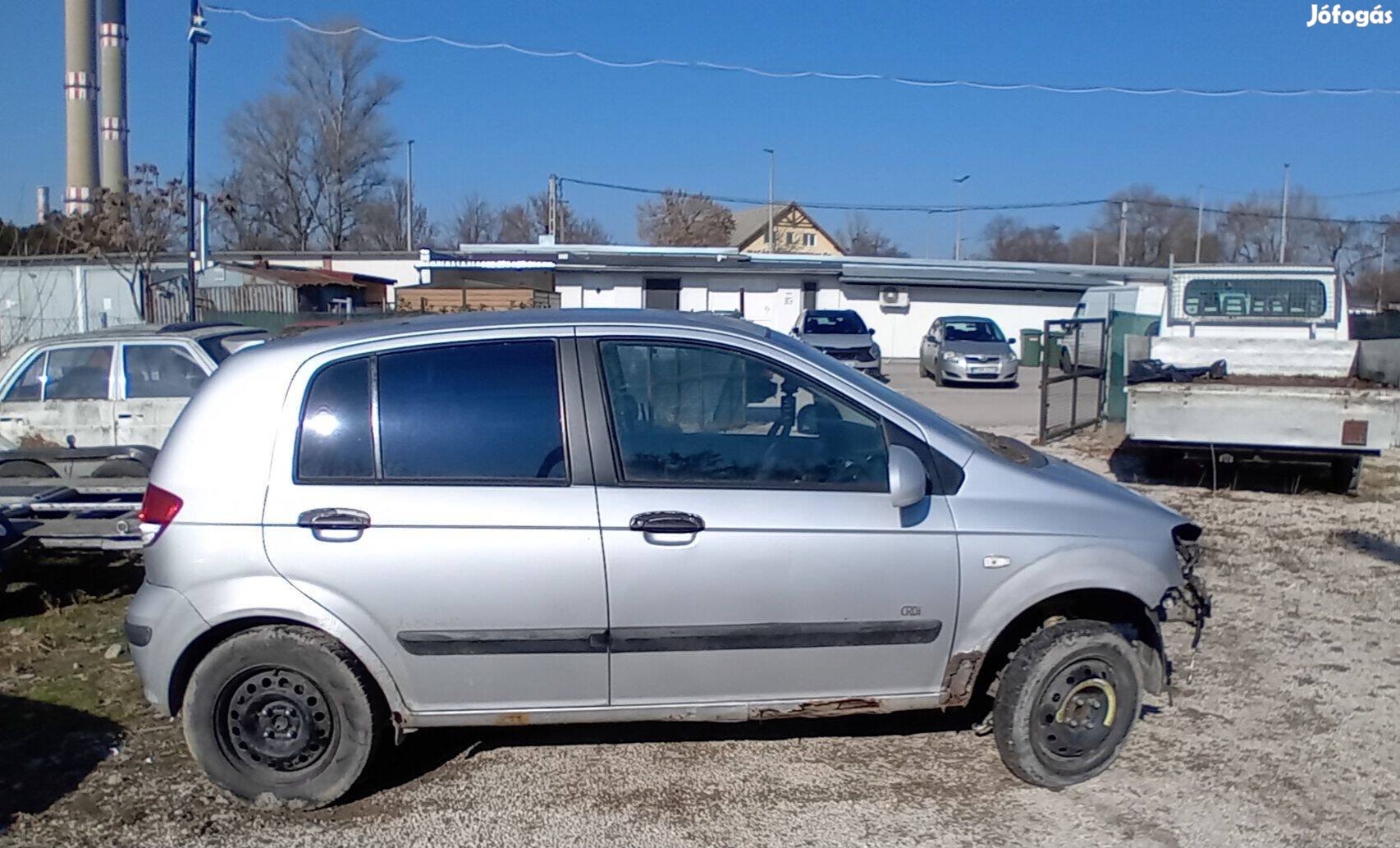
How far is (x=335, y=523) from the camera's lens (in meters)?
3.65

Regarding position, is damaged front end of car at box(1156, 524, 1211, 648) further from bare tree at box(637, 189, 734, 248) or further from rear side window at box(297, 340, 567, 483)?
bare tree at box(637, 189, 734, 248)

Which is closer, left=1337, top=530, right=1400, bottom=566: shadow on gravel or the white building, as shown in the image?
left=1337, top=530, right=1400, bottom=566: shadow on gravel

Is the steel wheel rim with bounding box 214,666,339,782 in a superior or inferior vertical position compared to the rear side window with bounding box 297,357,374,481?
inferior

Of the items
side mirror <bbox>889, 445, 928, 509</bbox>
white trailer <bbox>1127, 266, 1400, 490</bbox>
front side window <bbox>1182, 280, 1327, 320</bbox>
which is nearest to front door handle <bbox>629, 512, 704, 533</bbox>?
side mirror <bbox>889, 445, 928, 509</bbox>

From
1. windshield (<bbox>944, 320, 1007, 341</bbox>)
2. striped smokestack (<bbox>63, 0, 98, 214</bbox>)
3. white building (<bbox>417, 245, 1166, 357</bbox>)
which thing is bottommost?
windshield (<bbox>944, 320, 1007, 341</bbox>)

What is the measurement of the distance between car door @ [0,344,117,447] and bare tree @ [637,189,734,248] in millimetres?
51449

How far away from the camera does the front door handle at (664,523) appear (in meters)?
3.68

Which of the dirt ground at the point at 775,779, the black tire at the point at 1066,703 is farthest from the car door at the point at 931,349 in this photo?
the black tire at the point at 1066,703

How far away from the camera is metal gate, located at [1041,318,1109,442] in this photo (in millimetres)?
13305

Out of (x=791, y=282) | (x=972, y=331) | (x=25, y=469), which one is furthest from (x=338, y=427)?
(x=791, y=282)

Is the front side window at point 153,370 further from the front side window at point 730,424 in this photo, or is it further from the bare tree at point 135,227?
the bare tree at point 135,227

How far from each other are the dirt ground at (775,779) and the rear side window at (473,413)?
132 centimetres

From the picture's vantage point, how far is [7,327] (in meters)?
23.8

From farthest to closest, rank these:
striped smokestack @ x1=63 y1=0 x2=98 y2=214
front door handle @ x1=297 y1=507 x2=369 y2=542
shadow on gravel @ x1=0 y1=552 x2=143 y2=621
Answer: striped smokestack @ x1=63 y1=0 x2=98 y2=214 → shadow on gravel @ x1=0 y1=552 x2=143 y2=621 → front door handle @ x1=297 y1=507 x2=369 y2=542
